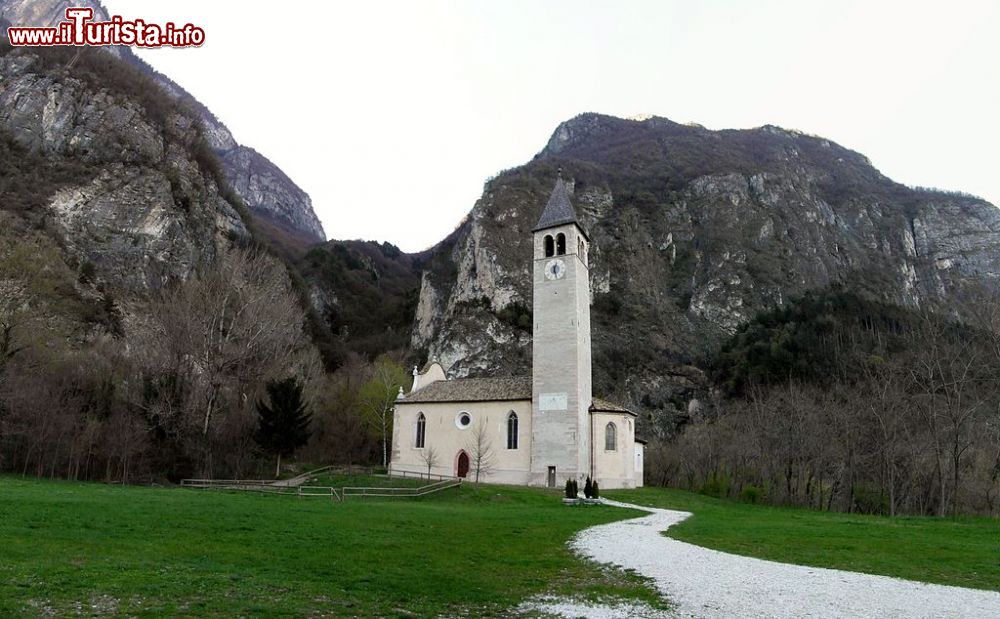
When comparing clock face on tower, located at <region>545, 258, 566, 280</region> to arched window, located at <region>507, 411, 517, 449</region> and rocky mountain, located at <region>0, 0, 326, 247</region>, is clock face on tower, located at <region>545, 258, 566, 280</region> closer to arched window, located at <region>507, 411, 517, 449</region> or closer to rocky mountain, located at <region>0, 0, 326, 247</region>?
arched window, located at <region>507, 411, 517, 449</region>

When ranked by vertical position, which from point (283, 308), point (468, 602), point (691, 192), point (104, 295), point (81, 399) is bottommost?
point (468, 602)

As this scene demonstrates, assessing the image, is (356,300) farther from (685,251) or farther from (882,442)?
(882,442)

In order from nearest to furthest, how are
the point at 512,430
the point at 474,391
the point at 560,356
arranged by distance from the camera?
the point at 560,356 < the point at 512,430 < the point at 474,391

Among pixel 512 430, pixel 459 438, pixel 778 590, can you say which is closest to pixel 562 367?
pixel 512 430

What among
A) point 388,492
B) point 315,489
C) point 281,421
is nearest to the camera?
point 315,489

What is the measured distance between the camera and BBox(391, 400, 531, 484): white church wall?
4359 centimetres

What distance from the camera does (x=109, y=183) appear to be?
8069 cm

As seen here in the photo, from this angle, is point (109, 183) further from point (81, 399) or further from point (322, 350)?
point (81, 399)

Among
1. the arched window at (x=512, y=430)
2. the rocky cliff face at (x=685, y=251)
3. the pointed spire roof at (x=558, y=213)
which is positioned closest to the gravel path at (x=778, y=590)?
the arched window at (x=512, y=430)

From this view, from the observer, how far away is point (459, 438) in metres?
45.0

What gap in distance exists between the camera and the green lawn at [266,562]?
30.3ft

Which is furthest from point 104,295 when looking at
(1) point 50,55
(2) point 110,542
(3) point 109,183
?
(2) point 110,542

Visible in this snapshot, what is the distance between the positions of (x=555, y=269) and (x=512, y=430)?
1223 cm

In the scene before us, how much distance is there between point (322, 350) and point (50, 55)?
59723 millimetres
